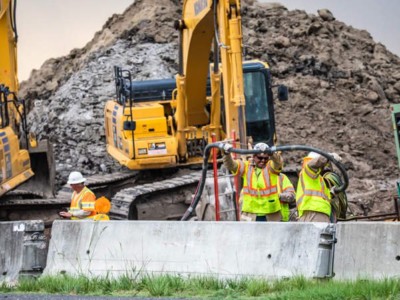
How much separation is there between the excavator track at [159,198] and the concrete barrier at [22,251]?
638 cm

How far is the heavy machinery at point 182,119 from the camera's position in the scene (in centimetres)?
2109

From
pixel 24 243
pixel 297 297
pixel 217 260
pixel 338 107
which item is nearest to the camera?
pixel 297 297

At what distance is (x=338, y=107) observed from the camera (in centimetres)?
3472

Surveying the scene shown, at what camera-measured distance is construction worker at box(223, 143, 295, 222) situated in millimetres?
15773

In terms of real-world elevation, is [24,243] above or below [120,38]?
below

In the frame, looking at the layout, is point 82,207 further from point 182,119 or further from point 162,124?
point 162,124

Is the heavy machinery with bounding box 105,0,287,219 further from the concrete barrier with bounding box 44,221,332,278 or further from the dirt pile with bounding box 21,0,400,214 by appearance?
the concrete barrier with bounding box 44,221,332,278

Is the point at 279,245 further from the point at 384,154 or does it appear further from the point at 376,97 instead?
the point at 376,97

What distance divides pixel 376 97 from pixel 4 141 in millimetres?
16939

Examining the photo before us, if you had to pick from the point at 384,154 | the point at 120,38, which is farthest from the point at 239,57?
the point at 120,38

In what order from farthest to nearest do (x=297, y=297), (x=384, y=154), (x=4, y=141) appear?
(x=384, y=154)
(x=4, y=141)
(x=297, y=297)

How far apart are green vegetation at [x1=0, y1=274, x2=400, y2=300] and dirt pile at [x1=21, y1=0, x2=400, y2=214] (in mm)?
15759

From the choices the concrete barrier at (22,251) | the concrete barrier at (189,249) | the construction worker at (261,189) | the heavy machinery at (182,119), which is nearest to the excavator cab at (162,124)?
the heavy machinery at (182,119)

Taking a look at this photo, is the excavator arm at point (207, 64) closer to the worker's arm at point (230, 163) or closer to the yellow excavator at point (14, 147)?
the worker's arm at point (230, 163)
